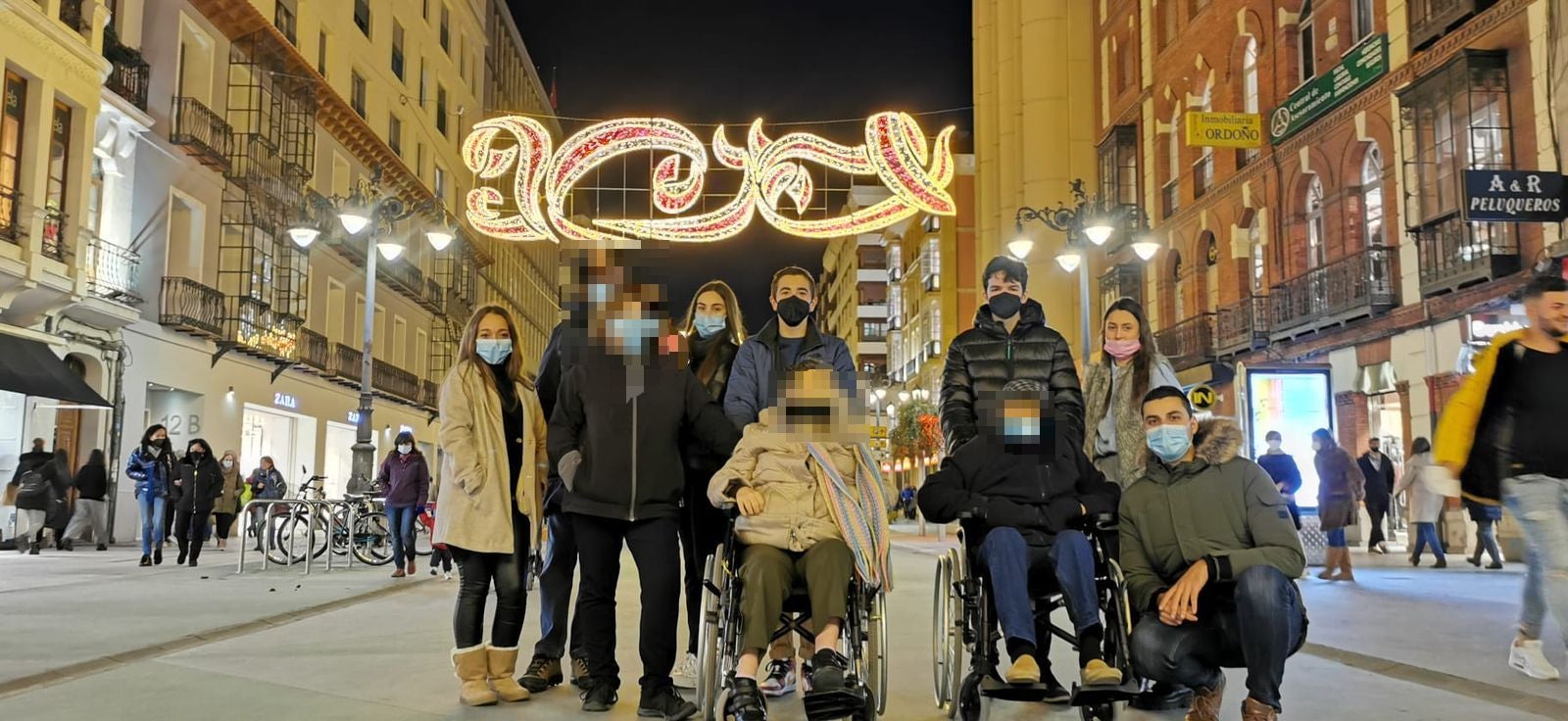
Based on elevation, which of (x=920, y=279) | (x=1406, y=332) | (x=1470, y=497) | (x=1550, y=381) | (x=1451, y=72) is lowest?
(x=1470, y=497)

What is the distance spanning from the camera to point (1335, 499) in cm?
1467

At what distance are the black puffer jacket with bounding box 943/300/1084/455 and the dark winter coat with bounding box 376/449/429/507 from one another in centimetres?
950

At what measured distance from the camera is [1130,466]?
6.47 meters

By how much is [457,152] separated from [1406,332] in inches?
1599

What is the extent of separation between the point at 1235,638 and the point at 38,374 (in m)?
20.3

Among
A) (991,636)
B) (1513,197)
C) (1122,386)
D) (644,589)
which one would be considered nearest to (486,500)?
(644,589)

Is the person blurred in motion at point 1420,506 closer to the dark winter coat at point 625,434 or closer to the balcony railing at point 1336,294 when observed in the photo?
the balcony railing at point 1336,294

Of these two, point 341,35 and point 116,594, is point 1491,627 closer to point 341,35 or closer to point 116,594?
Result: point 116,594

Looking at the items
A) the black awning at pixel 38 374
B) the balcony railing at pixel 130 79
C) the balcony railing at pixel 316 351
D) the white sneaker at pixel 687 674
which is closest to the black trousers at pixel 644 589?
the white sneaker at pixel 687 674

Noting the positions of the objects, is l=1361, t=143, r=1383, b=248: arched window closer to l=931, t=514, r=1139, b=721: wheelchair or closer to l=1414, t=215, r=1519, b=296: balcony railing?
l=1414, t=215, r=1519, b=296: balcony railing

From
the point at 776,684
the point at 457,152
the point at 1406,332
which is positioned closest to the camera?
the point at 776,684

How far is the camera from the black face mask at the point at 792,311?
6.11 metres

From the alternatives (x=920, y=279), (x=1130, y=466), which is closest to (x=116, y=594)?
(x=1130, y=466)

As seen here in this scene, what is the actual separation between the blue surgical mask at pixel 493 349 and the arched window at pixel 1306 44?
2256 centimetres
